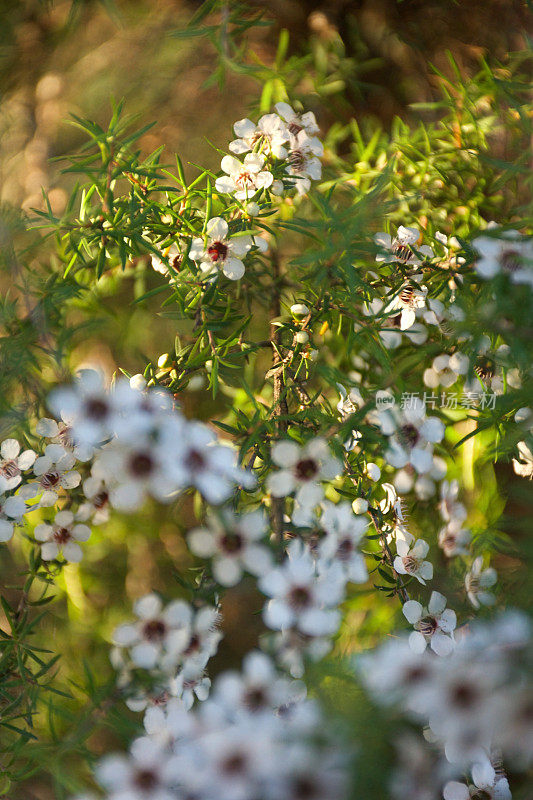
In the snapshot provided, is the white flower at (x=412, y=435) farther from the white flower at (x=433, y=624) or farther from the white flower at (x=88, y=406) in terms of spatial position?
the white flower at (x=88, y=406)

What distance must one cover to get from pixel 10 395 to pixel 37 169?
587mm

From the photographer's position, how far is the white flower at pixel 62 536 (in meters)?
0.62

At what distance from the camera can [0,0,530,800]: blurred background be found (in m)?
0.94

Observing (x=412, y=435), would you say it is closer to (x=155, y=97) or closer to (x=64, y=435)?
(x=64, y=435)

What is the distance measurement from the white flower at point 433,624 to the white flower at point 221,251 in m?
0.34

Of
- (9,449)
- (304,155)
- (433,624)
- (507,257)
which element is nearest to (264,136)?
(304,155)

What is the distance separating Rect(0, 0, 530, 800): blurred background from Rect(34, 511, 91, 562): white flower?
306mm

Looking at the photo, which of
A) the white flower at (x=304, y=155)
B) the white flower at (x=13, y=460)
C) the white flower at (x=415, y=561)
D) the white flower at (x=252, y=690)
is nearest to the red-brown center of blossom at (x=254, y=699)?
the white flower at (x=252, y=690)

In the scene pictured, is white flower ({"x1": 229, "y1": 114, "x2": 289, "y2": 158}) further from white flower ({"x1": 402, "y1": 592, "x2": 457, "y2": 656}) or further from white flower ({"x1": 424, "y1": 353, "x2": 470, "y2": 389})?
white flower ({"x1": 402, "y1": 592, "x2": 457, "y2": 656})

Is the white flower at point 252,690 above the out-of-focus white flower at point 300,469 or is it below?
below

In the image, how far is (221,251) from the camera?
0.55 metres

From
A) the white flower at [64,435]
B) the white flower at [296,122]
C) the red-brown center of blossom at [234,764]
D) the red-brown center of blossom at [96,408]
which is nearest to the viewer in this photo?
the red-brown center of blossom at [234,764]

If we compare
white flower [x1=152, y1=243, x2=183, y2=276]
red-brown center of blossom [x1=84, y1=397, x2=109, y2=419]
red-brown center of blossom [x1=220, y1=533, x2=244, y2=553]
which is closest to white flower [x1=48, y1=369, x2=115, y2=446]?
red-brown center of blossom [x1=84, y1=397, x2=109, y2=419]

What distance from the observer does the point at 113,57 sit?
100cm
